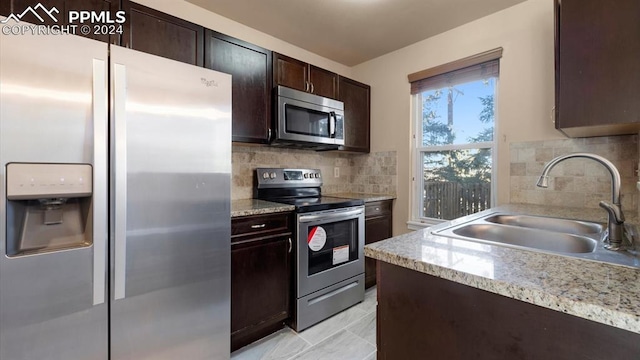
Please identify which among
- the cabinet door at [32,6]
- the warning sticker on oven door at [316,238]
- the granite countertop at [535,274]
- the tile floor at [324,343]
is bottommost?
the tile floor at [324,343]

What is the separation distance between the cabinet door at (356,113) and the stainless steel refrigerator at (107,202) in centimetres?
158

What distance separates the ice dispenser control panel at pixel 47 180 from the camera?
954 millimetres

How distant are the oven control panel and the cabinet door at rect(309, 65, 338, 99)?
789 mm

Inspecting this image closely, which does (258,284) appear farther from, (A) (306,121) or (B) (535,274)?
(B) (535,274)

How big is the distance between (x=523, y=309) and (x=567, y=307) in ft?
0.33

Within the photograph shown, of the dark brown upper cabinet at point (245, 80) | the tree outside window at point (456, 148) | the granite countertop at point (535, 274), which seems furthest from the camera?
the tree outside window at point (456, 148)

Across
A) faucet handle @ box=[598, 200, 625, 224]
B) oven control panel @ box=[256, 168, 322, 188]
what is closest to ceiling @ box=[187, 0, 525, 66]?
oven control panel @ box=[256, 168, 322, 188]

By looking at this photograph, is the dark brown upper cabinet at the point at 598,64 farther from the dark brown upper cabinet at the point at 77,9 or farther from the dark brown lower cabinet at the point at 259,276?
the dark brown upper cabinet at the point at 77,9

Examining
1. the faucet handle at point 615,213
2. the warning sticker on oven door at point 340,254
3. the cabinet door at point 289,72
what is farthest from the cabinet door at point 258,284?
the faucet handle at point 615,213

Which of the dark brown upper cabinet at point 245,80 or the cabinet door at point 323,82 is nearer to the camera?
the dark brown upper cabinet at point 245,80

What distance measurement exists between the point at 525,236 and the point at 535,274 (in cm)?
78

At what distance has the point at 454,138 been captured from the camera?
98.2 inches

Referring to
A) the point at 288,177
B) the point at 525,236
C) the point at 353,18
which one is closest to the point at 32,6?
the point at 288,177

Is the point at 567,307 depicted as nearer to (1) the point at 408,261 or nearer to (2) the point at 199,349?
(1) the point at 408,261
